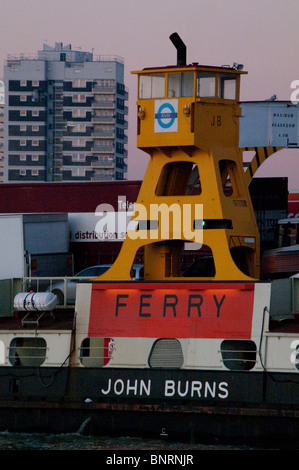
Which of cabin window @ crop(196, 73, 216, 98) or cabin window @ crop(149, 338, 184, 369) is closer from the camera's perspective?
cabin window @ crop(149, 338, 184, 369)

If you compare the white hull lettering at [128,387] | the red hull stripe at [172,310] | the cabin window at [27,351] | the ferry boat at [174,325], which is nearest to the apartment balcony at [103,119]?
the ferry boat at [174,325]

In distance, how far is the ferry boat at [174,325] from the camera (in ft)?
63.3

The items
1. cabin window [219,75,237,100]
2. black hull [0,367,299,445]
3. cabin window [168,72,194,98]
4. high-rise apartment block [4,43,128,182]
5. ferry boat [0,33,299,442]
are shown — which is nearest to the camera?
black hull [0,367,299,445]

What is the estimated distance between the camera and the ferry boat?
1930 cm

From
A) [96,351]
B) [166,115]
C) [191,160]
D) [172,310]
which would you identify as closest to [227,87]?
[166,115]

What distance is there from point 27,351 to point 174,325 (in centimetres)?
399

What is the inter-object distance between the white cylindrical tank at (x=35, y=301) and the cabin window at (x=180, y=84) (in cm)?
586

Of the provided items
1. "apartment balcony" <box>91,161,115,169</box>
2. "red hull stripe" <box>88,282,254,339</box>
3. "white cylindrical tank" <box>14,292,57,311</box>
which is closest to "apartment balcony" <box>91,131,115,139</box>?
"apartment balcony" <box>91,161,115,169</box>

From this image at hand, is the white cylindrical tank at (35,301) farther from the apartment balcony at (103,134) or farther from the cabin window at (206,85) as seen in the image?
the apartment balcony at (103,134)

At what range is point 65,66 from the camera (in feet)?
454

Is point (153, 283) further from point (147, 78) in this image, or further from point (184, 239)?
point (147, 78)

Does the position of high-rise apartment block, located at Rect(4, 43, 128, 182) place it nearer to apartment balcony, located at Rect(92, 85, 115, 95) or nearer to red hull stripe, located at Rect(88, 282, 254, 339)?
apartment balcony, located at Rect(92, 85, 115, 95)

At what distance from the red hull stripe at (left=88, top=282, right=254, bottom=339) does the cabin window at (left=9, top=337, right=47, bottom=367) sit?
145cm

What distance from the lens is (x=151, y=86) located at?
2144 cm
